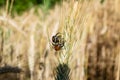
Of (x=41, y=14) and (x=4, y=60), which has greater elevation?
(x=41, y=14)

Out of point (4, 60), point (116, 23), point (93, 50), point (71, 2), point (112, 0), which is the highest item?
point (112, 0)

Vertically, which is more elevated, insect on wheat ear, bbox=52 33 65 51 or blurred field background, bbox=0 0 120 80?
blurred field background, bbox=0 0 120 80

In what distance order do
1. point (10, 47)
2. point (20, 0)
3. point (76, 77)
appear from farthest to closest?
1. point (20, 0)
2. point (10, 47)
3. point (76, 77)

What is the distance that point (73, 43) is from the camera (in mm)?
1280

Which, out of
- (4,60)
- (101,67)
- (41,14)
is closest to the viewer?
(4,60)

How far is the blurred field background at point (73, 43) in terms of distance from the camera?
4.27 feet

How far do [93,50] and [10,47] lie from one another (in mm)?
777

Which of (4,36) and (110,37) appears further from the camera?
(110,37)

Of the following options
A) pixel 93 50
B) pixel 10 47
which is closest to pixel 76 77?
pixel 10 47

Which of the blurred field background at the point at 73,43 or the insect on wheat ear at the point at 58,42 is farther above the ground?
the blurred field background at the point at 73,43

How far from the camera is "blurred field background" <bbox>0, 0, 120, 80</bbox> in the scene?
1.30 meters

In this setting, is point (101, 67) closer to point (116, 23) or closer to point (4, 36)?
point (116, 23)

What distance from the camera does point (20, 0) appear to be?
6.80 meters

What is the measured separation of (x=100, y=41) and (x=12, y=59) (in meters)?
1.02
